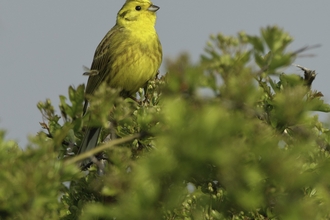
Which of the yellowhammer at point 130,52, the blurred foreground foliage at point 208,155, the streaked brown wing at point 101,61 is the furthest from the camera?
the streaked brown wing at point 101,61

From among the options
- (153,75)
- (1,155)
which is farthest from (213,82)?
(153,75)

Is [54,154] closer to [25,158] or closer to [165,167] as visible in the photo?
[25,158]

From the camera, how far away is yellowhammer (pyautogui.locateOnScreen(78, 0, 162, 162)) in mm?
6023

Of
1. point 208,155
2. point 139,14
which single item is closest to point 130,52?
point 139,14

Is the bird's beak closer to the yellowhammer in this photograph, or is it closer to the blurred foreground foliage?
the yellowhammer

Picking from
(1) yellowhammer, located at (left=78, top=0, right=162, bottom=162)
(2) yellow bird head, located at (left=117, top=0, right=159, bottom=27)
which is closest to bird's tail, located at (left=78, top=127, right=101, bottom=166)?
(1) yellowhammer, located at (left=78, top=0, right=162, bottom=162)

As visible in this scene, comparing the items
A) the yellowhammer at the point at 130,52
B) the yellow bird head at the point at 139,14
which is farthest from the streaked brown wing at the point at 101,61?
the yellow bird head at the point at 139,14

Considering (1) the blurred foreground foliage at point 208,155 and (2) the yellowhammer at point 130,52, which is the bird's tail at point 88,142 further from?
(1) the blurred foreground foliage at point 208,155

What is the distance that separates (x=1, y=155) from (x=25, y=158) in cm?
27

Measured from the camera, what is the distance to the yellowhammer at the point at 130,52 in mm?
6023

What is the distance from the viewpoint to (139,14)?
6730 millimetres

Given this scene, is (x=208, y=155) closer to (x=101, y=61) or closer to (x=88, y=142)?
(x=88, y=142)

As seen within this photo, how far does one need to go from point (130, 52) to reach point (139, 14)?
24.1 inches

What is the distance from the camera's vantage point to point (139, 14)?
265 inches
